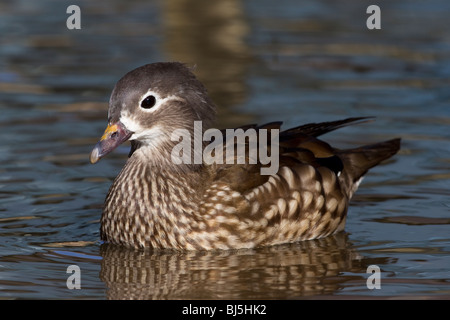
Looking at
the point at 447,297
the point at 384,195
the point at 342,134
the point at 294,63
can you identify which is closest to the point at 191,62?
the point at 294,63

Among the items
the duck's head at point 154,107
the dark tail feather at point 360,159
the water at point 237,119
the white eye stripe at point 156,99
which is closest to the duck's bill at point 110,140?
the duck's head at point 154,107

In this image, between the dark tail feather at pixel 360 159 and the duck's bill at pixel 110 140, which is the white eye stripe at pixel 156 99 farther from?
the dark tail feather at pixel 360 159

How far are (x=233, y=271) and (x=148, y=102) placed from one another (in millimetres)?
1458

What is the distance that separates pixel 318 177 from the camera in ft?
27.6

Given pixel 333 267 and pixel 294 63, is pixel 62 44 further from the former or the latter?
pixel 333 267

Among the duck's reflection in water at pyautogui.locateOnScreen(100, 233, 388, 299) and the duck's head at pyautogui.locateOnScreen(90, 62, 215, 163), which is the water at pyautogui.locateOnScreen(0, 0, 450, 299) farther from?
the duck's head at pyautogui.locateOnScreen(90, 62, 215, 163)

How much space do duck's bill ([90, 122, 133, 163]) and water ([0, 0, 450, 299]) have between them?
81cm

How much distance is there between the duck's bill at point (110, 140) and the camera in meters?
7.60

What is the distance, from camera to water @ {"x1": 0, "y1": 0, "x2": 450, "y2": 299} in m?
7.34

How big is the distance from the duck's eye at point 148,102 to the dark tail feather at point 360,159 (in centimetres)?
190

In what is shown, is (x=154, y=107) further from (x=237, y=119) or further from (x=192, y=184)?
(x=237, y=119)

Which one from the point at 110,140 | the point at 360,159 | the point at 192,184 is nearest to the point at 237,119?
the point at 360,159

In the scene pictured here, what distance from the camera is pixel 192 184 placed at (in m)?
8.05

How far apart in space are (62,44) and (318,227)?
8.52m
